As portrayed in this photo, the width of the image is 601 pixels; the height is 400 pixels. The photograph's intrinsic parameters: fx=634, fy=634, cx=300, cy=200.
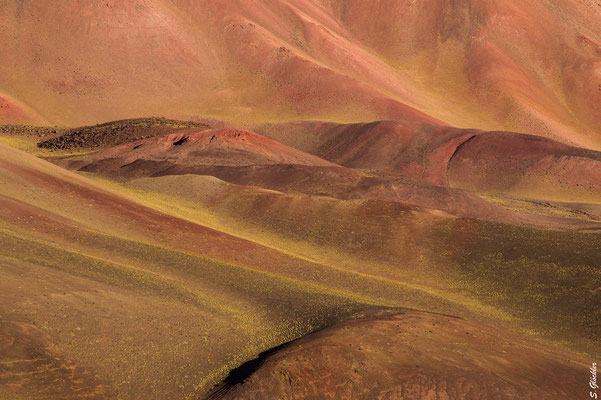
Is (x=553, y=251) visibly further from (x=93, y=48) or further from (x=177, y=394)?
(x=93, y=48)

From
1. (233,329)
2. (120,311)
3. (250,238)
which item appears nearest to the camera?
(120,311)

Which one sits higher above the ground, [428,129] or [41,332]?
[428,129]

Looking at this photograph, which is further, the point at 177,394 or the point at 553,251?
the point at 553,251

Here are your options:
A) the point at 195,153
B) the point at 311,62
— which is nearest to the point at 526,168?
the point at 195,153

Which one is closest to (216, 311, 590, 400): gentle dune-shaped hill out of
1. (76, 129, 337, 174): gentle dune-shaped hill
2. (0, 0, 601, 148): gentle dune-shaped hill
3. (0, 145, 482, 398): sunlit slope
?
(0, 145, 482, 398): sunlit slope

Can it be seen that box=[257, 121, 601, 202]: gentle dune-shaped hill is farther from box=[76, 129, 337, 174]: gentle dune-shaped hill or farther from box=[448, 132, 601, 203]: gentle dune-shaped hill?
box=[76, 129, 337, 174]: gentle dune-shaped hill

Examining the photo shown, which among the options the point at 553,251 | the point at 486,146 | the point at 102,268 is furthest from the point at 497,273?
the point at 486,146
